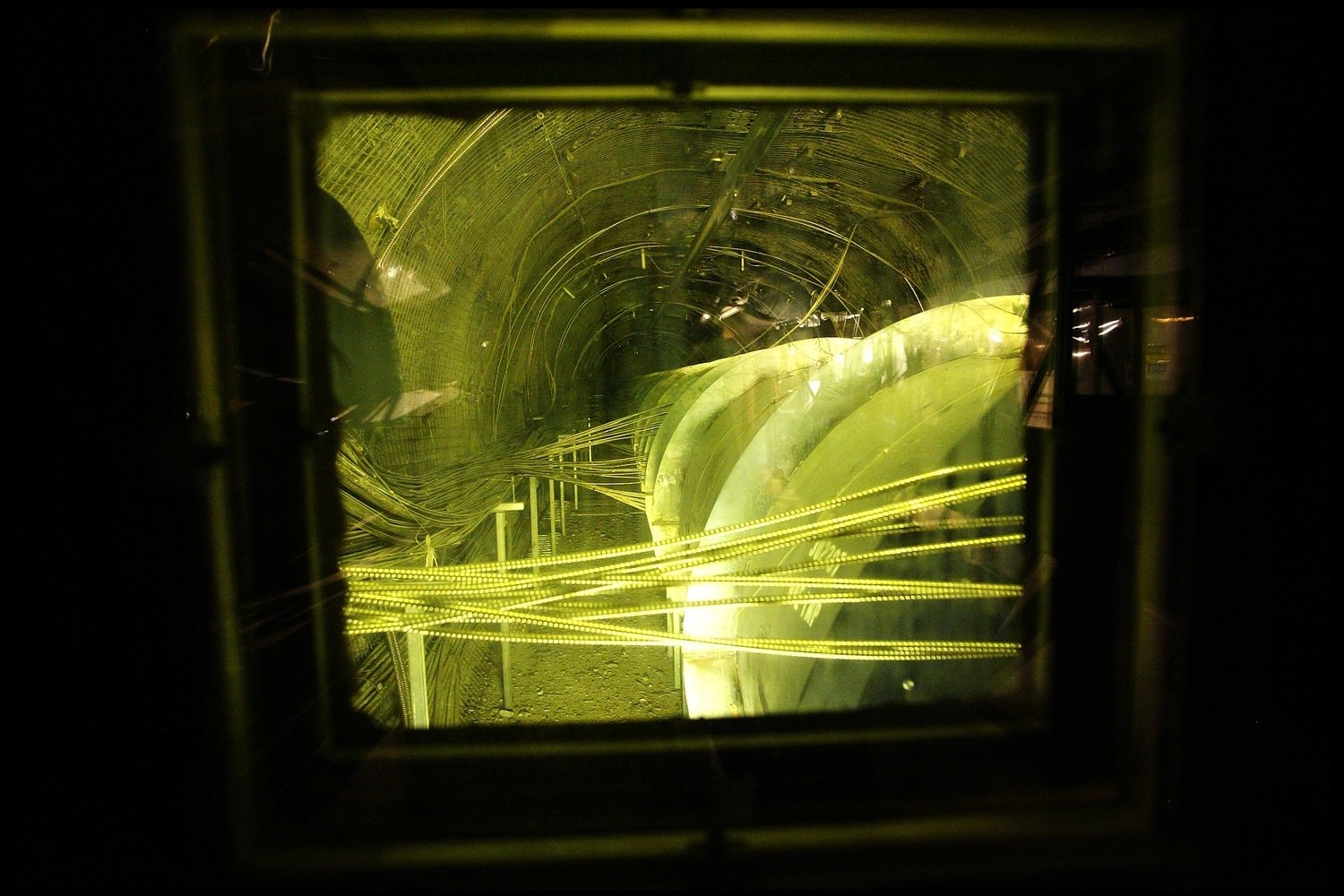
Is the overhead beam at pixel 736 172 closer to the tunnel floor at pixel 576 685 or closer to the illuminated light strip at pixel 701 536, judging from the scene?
the illuminated light strip at pixel 701 536

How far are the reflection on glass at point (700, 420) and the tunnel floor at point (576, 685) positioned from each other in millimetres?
15

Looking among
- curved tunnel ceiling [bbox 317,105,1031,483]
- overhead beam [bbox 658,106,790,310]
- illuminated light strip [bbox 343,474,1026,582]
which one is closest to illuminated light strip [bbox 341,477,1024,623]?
illuminated light strip [bbox 343,474,1026,582]

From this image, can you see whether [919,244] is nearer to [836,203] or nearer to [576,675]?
[836,203]

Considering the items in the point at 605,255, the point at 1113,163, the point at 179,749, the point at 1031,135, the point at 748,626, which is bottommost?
the point at 748,626

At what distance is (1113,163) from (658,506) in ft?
6.18

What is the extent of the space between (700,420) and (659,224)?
0.87 metres

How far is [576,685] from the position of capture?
2.73m

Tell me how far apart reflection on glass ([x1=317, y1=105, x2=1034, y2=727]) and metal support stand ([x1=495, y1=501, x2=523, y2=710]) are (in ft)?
0.08

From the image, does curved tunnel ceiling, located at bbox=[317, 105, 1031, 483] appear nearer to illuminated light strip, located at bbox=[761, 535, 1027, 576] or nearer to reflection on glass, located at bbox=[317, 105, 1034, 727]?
reflection on glass, located at bbox=[317, 105, 1034, 727]

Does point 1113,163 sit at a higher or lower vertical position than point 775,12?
lower

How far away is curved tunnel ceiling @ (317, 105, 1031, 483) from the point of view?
1662mm

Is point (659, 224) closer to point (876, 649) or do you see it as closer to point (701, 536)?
point (701, 536)

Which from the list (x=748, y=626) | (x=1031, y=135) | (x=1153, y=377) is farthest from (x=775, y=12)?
(x=748, y=626)

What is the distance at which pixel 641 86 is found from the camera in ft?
3.05
